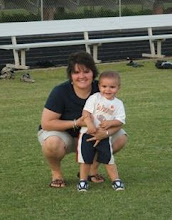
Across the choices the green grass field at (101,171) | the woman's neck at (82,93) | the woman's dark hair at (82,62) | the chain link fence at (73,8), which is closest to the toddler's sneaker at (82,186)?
the green grass field at (101,171)

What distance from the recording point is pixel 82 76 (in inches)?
242

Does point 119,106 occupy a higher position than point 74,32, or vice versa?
point 74,32

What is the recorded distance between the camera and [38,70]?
Result: 1565 cm

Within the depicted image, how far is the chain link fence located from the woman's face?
1136 cm

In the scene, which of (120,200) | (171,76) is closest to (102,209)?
(120,200)

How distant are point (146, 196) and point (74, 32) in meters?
12.0

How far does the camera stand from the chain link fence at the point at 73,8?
17703mm

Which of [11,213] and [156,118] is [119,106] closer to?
[11,213]

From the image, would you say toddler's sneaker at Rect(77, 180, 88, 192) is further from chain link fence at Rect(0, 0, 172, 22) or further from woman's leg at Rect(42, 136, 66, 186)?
chain link fence at Rect(0, 0, 172, 22)

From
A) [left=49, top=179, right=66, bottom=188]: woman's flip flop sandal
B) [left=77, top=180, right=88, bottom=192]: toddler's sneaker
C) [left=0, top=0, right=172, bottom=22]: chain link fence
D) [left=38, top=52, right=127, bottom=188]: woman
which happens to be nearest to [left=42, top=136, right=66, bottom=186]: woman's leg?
[left=38, top=52, right=127, bottom=188]: woman

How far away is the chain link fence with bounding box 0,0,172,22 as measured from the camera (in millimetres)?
17703

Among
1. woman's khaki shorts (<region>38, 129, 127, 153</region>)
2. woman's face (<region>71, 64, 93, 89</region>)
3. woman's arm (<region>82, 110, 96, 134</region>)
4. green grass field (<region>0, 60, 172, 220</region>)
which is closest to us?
green grass field (<region>0, 60, 172, 220</region>)

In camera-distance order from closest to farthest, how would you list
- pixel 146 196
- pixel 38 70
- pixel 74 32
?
pixel 146 196 < pixel 38 70 < pixel 74 32

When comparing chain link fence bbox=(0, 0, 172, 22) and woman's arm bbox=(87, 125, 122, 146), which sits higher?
chain link fence bbox=(0, 0, 172, 22)
